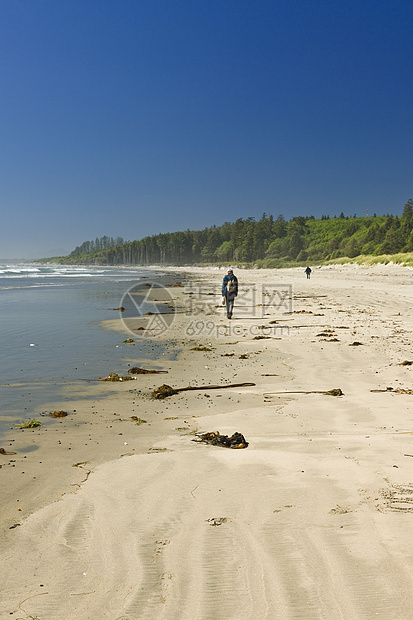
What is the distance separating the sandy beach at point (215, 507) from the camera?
2641 mm

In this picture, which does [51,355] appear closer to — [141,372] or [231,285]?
[141,372]

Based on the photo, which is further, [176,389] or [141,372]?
[141,372]

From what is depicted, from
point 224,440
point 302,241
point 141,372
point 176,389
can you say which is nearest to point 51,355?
point 141,372

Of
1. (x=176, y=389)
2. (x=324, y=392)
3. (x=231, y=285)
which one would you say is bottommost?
(x=176, y=389)

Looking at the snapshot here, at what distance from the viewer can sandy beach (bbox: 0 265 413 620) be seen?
104 inches

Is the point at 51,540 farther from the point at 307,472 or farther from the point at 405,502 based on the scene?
the point at 405,502

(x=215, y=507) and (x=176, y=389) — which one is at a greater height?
(x=215, y=507)

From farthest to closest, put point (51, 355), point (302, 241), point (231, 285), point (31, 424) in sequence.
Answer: point (302, 241) < point (231, 285) < point (51, 355) < point (31, 424)

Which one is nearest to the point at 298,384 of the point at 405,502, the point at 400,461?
the point at 400,461

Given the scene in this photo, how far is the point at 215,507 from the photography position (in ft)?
12.0

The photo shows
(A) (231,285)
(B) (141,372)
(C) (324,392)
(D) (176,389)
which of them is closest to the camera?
(C) (324,392)

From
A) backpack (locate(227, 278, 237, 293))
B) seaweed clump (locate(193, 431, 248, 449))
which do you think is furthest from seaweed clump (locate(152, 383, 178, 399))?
backpack (locate(227, 278, 237, 293))

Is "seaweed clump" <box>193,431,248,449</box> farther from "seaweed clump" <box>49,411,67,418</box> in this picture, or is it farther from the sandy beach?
"seaweed clump" <box>49,411,67,418</box>

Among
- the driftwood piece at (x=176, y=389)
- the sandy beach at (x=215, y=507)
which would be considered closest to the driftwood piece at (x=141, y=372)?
the sandy beach at (x=215, y=507)
